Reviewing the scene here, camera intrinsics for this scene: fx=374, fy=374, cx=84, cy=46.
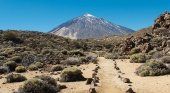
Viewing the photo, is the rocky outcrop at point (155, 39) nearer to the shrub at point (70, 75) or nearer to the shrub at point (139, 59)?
the shrub at point (139, 59)

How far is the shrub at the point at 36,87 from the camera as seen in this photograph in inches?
848

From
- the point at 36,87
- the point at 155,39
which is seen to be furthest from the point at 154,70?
the point at 155,39

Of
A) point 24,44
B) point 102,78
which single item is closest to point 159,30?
point 24,44

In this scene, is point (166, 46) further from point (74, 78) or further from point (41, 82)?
point (41, 82)

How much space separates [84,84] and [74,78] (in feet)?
8.53

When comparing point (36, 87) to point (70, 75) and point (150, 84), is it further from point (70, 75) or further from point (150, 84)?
point (150, 84)

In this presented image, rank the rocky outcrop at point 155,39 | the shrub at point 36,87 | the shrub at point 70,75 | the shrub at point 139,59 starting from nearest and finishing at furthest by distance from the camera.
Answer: the shrub at point 36,87 → the shrub at point 70,75 → the shrub at point 139,59 → the rocky outcrop at point 155,39

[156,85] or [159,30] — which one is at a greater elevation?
[159,30]

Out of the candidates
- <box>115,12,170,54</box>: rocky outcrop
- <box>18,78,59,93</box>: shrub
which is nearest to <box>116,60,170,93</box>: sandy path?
<box>18,78,59,93</box>: shrub

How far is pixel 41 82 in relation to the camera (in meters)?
22.2

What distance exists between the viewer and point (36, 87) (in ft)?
70.9

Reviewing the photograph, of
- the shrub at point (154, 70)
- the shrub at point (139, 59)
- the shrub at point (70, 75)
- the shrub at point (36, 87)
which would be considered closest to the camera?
the shrub at point (36, 87)

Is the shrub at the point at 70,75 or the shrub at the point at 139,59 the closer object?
the shrub at the point at 70,75

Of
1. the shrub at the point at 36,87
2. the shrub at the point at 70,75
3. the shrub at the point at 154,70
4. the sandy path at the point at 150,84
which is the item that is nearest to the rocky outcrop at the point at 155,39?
the shrub at the point at 154,70
